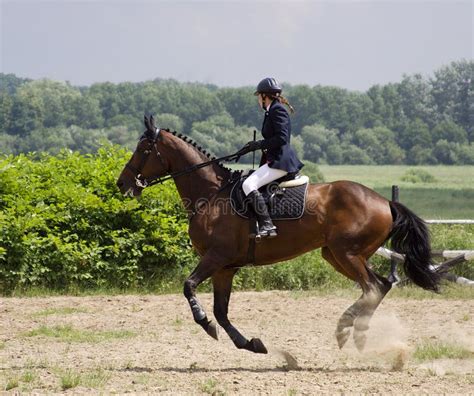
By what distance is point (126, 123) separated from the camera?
44875 mm

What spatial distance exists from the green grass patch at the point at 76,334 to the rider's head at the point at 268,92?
3118 millimetres

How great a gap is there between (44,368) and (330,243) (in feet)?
9.72

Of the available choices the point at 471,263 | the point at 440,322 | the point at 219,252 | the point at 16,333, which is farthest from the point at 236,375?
the point at 471,263

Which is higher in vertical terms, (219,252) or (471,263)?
(219,252)

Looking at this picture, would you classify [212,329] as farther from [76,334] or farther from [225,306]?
[76,334]

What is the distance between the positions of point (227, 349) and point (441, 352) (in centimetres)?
216

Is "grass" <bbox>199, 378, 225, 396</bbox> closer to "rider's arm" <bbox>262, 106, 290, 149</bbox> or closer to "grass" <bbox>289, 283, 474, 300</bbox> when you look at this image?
"rider's arm" <bbox>262, 106, 290, 149</bbox>

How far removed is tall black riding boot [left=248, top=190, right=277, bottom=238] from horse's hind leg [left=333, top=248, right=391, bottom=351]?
718 millimetres

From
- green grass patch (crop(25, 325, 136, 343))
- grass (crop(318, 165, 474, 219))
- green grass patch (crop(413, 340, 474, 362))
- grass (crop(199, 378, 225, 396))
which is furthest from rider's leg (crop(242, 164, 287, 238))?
grass (crop(318, 165, 474, 219))

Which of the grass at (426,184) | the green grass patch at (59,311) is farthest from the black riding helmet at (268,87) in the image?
the grass at (426,184)

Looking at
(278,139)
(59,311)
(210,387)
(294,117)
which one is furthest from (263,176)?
(294,117)

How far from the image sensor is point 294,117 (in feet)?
181

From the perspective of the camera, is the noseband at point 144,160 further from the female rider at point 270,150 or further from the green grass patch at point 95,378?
the green grass patch at point 95,378

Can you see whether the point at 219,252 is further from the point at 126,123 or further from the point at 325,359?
the point at 126,123
